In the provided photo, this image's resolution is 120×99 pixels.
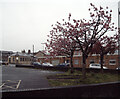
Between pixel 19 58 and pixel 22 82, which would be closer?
pixel 22 82

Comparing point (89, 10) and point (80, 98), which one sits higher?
point (89, 10)

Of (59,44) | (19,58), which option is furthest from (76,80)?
(19,58)

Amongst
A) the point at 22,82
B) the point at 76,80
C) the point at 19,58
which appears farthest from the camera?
the point at 19,58

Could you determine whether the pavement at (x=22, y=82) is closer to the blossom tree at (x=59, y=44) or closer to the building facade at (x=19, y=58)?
the blossom tree at (x=59, y=44)

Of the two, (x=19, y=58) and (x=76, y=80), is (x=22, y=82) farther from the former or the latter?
(x=19, y=58)

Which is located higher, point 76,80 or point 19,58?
point 19,58

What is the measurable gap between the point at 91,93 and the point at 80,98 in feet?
2.14

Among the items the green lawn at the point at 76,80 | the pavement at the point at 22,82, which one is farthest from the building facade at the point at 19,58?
the green lawn at the point at 76,80

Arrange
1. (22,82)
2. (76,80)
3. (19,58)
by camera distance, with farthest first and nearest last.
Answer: (19,58) → (22,82) → (76,80)

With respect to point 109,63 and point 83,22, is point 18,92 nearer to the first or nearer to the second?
point 83,22

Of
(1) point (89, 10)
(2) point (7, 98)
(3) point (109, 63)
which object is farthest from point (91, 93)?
(3) point (109, 63)

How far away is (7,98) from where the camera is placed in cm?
550

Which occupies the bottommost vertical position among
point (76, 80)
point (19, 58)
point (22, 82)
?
point (22, 82)

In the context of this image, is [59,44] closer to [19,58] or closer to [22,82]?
[22,82]
